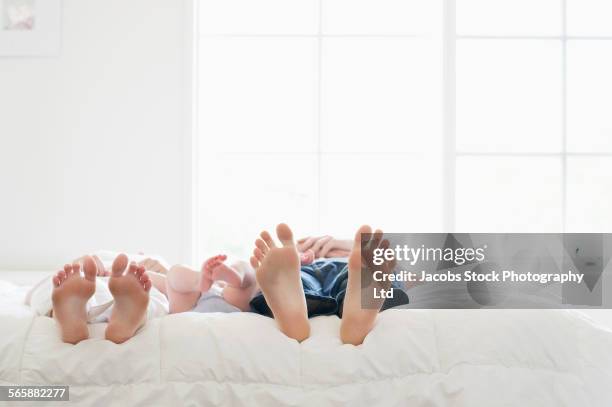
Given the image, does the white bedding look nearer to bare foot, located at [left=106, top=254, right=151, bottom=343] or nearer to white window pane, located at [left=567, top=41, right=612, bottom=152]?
bare foot, located at [left=106, top=254, right=151, bottom=343]

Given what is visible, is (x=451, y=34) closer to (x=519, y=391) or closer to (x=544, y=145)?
(x=544, y=145)

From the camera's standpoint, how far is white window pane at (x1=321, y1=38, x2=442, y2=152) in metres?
3.07

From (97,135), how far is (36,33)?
0.53m

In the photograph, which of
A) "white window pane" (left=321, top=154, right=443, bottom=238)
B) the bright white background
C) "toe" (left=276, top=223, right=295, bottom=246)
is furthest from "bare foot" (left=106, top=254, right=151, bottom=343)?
"white window pane" (left=321, top=154, right=443, bottom=238)

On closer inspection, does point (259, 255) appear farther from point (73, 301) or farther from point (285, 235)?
point (73, 301)

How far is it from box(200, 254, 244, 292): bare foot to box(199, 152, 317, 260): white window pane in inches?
67.0

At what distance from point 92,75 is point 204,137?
0.58 m

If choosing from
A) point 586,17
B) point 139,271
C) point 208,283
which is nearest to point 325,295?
point 208,283

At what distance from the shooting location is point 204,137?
3.06 meters

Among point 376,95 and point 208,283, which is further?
point 376,95

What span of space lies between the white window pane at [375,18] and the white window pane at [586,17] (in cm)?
67

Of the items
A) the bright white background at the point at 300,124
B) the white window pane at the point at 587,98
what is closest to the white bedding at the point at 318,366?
the bright white background at the point at 300,124

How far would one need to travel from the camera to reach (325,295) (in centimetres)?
139

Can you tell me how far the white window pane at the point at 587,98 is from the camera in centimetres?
301
